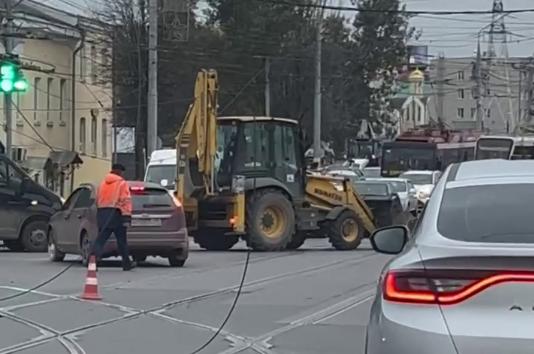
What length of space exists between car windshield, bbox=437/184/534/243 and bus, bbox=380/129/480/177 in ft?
163

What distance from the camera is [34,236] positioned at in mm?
26828

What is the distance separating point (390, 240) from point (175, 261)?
1414 cm

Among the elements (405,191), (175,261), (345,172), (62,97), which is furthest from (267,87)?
(175,261)

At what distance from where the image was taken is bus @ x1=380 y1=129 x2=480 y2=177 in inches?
2251

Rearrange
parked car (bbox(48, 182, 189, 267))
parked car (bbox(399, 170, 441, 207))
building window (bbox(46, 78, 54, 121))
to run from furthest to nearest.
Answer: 1. building window (bbox(46, 78, 54, 121))
2. parked car (bbox(399, 170, 441, 207))
3. parked car (bbox(48, 182, 189, 267))

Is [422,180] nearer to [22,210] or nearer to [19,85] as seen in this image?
[19,85]

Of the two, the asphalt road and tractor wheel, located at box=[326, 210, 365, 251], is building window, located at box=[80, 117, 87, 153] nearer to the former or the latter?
tractor wheel, located at box=[326, 210, 365, 251]

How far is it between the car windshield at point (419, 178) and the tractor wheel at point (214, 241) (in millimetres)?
19560

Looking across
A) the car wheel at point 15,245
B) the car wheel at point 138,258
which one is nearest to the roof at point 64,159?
the car wheel at point 15,245

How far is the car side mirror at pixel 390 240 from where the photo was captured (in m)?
7.89

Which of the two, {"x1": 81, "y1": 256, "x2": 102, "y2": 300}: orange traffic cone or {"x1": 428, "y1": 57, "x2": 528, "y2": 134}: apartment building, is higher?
{"x1": 428, "y1": 57, "x2": 528, "y2": 134}: apartment building

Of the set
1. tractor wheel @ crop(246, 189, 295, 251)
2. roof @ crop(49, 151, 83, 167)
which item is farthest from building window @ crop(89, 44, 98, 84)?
tractor wheel @ crop(246, 189, 295, 251)

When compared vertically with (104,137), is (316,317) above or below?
below

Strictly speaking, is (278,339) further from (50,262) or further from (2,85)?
(2,85)
